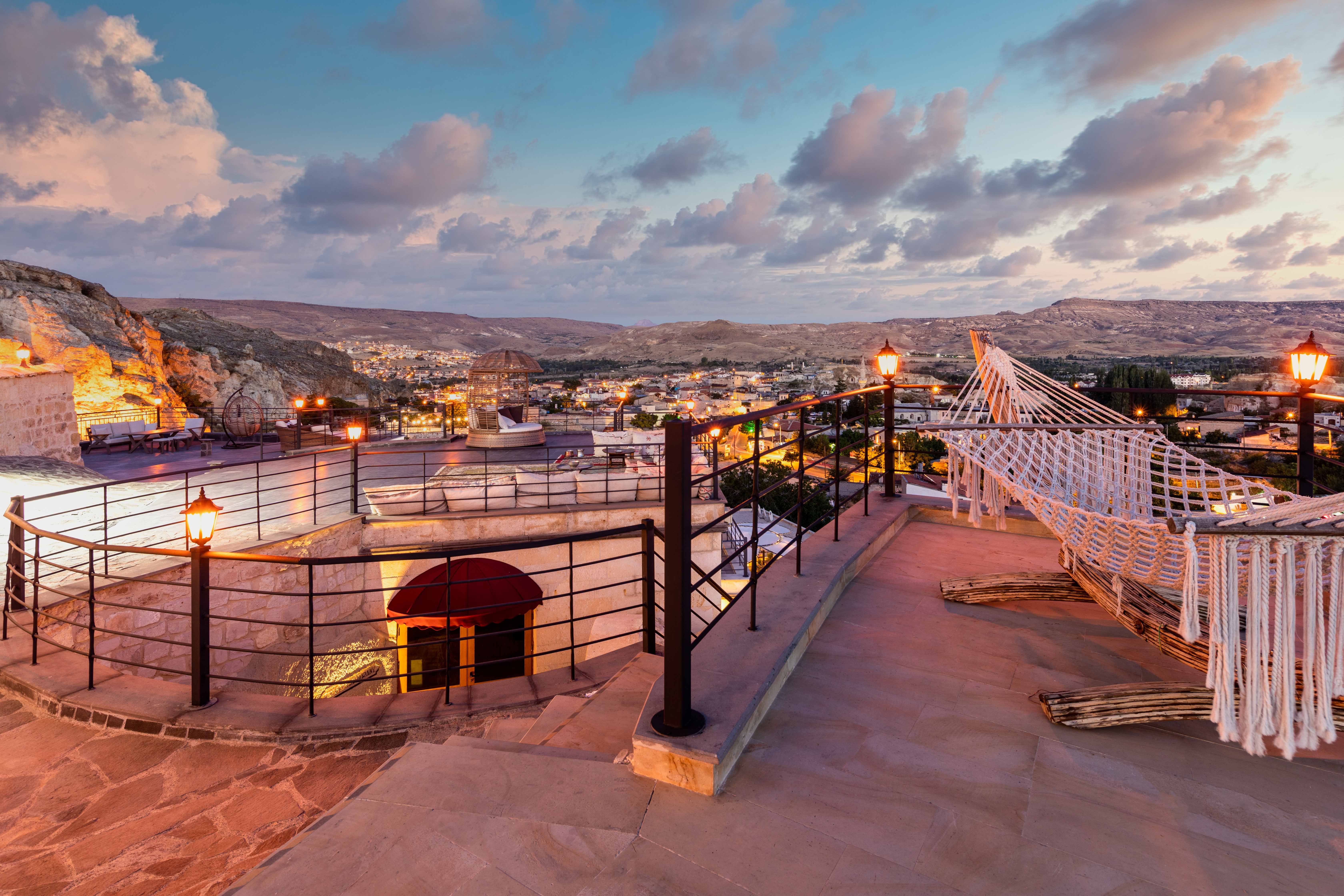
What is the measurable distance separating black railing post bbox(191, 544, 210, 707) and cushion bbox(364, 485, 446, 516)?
428 centimetres

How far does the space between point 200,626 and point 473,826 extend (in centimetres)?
199

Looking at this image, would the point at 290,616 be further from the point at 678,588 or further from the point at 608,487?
the point at 678,588

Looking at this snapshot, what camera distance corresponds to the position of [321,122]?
101 feet

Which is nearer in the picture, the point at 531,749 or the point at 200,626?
the point at 531,749

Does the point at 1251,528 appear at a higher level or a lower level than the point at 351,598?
higher

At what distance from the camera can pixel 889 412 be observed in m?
3.93

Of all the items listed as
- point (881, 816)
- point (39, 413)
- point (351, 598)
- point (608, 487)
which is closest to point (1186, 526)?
point (881, 816)

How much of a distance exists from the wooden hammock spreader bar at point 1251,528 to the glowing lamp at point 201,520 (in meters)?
3.29

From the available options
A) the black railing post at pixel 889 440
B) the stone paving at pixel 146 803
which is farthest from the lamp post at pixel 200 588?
the black railing post at pixel 889 440

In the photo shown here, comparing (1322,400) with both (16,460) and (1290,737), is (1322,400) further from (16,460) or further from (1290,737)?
(16,460)

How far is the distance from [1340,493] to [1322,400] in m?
2.64

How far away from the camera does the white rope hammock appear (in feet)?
4.59

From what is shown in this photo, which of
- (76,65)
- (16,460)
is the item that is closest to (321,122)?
(76,65)

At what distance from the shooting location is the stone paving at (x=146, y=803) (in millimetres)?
1728
